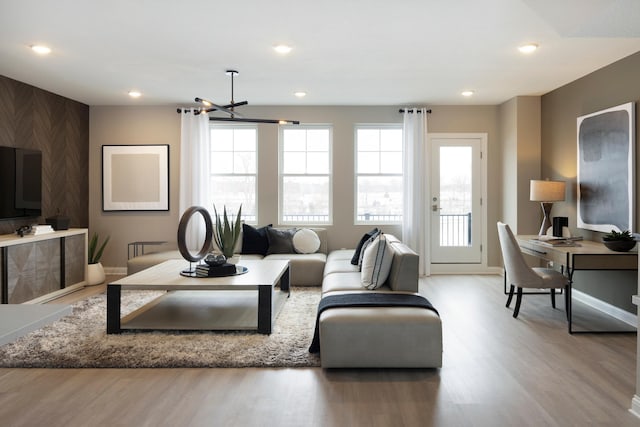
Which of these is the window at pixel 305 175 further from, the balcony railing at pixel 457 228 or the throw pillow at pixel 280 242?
the balcony railing at pixel 457 228

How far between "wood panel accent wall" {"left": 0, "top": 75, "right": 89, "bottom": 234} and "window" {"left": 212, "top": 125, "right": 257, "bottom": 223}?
1.77m

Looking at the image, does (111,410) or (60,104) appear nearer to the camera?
(111,410)

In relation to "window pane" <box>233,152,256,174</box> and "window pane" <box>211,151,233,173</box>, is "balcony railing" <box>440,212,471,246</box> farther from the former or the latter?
"window pane" <box>211,151,233,173</box>

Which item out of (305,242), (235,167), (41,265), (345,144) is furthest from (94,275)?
(345,144)

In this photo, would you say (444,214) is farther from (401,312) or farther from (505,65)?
(401,312)

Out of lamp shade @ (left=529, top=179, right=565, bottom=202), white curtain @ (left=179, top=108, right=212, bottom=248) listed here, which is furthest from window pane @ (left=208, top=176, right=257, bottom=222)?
lamp shade @ (left=529, top=179, right=565, bottom=202)

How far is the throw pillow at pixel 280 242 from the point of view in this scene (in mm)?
6055

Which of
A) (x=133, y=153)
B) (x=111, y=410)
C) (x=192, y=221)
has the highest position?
(x=133, y=153)

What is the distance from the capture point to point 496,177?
6.50 m

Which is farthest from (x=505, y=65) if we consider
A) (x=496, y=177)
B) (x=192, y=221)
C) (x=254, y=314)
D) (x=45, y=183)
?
(x=45, y=183)

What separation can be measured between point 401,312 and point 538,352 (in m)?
1.15

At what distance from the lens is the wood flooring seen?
91.1 inches

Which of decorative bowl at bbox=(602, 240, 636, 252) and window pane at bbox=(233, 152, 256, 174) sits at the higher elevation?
window pane at bbox=(233, 152, 256, 174)

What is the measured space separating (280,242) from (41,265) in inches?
106
